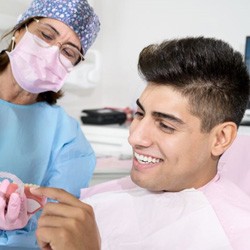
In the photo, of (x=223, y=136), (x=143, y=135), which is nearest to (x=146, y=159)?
(x=143, y=135)

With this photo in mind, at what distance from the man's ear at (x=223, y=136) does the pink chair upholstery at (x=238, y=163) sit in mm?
398

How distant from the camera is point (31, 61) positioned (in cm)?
145

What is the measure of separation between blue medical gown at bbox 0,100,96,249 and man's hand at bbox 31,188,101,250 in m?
0.74

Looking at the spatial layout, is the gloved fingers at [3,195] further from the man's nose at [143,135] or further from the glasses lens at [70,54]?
the glasses lens at [70,54]

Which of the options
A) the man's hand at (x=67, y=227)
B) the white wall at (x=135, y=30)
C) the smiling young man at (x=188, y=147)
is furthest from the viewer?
the white wall at (x=135, y=30)

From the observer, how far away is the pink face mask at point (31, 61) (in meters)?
1.44

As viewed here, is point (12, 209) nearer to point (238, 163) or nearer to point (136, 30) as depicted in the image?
point (238, 163)

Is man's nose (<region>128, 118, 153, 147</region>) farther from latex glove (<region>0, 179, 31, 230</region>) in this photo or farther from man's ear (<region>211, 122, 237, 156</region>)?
latex glove (<region>0, 179, 31, 230</region>)

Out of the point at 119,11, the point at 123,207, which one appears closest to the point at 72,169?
the point at 123,207

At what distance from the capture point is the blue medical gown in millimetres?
1446

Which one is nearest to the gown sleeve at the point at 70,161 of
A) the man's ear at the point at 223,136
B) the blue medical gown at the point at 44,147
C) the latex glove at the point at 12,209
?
the blue medical gown at the point at 44,147

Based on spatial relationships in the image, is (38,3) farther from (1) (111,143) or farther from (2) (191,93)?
(1) (111,143)

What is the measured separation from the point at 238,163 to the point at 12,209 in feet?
2.70

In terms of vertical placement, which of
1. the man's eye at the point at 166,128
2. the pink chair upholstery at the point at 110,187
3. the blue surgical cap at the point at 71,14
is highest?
the blue surgical cap at the point at 71,14
